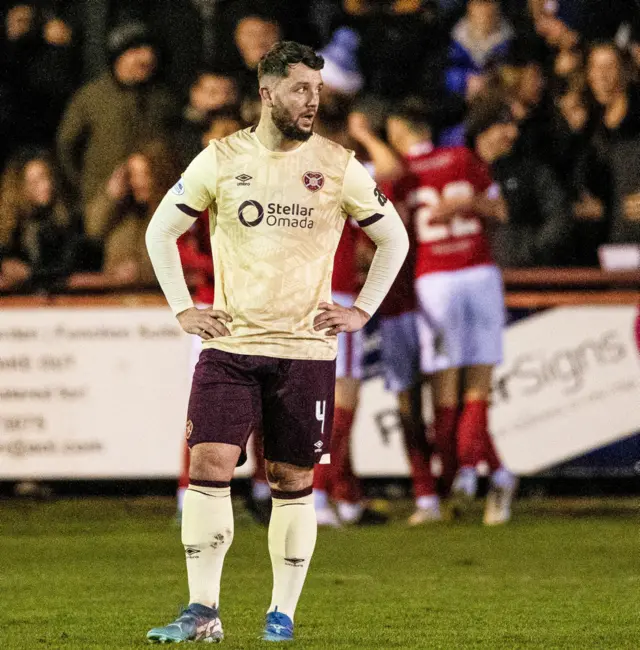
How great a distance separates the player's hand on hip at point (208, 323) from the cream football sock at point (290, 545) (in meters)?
0.66

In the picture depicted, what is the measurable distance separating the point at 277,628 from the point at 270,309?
118 cm

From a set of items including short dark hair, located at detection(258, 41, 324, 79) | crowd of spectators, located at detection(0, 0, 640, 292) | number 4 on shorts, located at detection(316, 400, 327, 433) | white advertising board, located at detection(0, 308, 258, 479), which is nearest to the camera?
short dark hair, located at detection(258, 41, 324, 79)

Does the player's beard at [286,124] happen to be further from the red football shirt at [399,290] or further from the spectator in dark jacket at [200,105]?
the spectator in dark jacket at [200,105]

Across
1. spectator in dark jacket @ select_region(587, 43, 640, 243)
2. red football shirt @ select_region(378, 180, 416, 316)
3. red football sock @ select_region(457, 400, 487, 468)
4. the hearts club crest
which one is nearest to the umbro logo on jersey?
the hearts club crest

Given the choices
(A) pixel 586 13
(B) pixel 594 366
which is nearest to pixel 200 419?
(B) pixel 594 366

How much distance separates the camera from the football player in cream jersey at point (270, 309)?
6.17m

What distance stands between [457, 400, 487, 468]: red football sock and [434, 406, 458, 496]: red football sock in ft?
0.33

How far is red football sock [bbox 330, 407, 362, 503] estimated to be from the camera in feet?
37.3

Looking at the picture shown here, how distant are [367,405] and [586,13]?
13.7ft

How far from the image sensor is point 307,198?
6.25 meters

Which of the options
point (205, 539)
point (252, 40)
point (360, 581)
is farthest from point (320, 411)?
point (252, 40)

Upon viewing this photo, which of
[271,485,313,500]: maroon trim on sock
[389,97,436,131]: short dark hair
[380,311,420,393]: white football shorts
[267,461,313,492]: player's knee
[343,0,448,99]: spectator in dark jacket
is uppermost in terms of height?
[343,0,448,99]: spectator in dark jacket

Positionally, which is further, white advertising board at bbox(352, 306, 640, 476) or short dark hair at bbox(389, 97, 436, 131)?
white advertising board at bbox(352, 306, 640, 476)

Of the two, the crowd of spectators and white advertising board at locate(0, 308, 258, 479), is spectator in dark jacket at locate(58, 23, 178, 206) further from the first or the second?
white advertising board at locate(0, 308, 258, 479)
